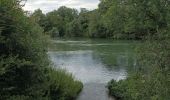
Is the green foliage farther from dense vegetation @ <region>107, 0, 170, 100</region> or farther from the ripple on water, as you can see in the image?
dense vegetation @ <region>107, 0, 170, 100</region>

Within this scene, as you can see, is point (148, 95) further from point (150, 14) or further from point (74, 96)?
point (74, 96)

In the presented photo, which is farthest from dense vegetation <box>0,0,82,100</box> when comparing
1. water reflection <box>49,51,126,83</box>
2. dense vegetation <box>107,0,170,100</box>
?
water reflection <box>49,51,126,83</box>

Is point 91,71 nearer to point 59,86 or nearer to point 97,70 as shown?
point 97,70

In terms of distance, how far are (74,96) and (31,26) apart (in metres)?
9.10

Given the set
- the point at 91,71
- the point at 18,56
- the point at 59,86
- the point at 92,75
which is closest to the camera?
the point at 18,56

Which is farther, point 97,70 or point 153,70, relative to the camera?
point 97,70

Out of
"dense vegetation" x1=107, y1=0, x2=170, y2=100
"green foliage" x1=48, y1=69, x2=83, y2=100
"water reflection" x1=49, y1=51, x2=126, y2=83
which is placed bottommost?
"water reflection" x1=49, y1=51, x2=126, y2=83

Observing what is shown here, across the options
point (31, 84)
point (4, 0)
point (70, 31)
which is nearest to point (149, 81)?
point (31, 84)

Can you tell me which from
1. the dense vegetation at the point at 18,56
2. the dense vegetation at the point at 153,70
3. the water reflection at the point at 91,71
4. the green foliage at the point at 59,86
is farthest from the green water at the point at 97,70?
the dense vegetation at the point at 18,56

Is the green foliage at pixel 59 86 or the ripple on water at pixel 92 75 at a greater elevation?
the green foliage at pixel 59 86

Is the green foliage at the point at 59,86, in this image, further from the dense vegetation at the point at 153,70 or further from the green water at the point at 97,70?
the dense vegetation at the point at 153,70

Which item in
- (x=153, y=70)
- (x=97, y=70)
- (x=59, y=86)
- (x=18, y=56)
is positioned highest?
(x=18, y=56)

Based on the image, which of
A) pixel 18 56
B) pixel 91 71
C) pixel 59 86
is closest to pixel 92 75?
pixel 91 71

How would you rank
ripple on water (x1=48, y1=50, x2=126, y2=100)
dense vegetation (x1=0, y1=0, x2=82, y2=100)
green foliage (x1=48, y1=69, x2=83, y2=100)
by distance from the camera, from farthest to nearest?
ripple on water (x1=48, y1=50, x2=126, y2=100) → green foliage (x1=48, y1=69, x2=83, y2=100) → dense vegetation (x1=0, y1=0, x2=82, y2=100)
